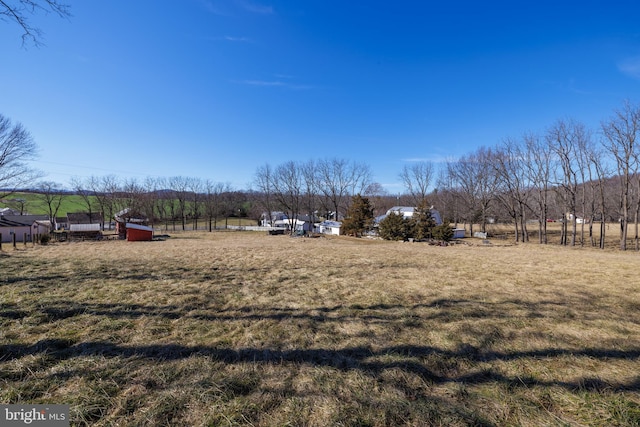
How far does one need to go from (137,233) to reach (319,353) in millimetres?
32105

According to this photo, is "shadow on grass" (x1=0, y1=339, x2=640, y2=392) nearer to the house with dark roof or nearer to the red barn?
the red barn

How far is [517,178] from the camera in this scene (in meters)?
33.1

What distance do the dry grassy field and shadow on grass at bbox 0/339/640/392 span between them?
3 centimetres

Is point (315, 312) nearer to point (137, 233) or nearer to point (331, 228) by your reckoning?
point (137, 233)

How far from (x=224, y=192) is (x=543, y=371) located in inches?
3099

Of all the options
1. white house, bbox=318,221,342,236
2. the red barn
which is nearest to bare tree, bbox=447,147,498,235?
white house, bbox=318,221,342,236

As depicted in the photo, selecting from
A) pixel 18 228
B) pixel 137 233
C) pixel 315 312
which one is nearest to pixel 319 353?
pixel 315 312

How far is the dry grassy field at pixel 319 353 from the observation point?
2461 mm

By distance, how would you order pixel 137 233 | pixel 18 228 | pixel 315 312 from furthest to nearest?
pixel 18 228, pixel 137 233, pixel 315 312

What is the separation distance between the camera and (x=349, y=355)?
3.57m

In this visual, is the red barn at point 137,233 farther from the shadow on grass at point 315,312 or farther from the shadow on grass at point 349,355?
the shadow on grass at point 349,355

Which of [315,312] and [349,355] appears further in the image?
[315,312]

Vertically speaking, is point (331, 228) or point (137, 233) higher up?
point (137, 233)

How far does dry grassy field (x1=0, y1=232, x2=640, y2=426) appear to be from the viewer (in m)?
2.46
